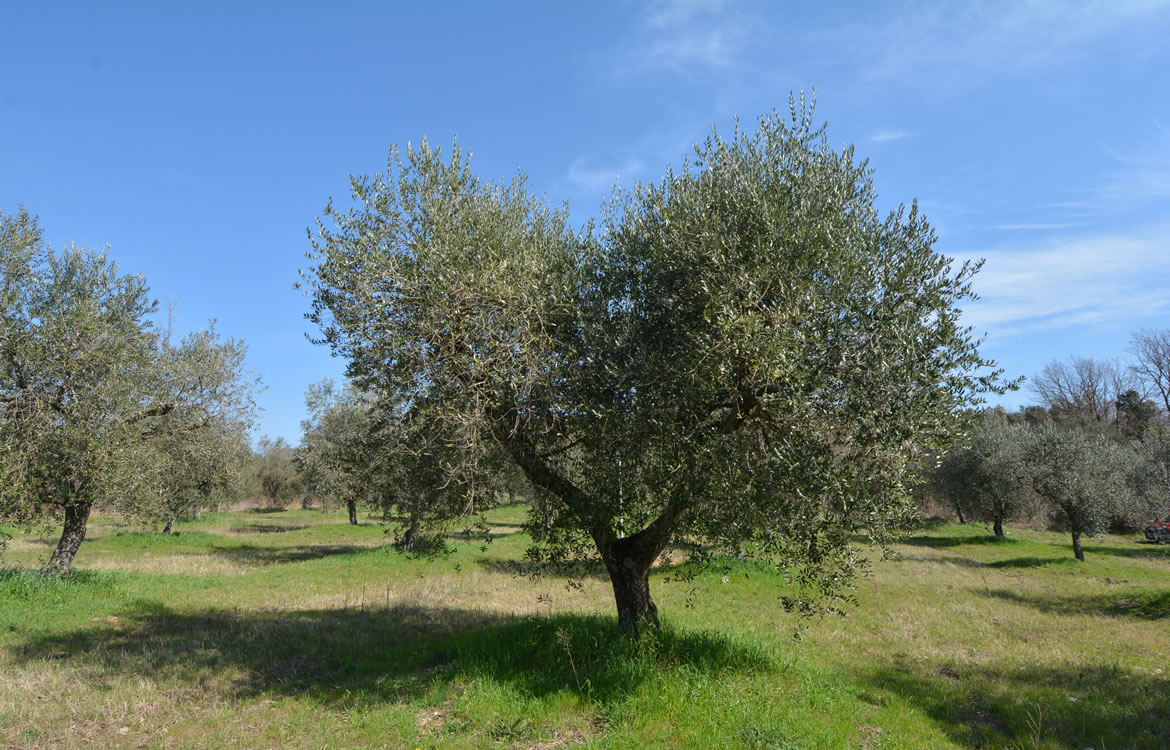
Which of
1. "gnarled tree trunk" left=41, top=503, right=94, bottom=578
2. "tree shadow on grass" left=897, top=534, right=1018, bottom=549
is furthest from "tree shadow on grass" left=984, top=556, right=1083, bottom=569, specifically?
"gnarled tree trunk" left=41, top=503, right=94, bottom=578

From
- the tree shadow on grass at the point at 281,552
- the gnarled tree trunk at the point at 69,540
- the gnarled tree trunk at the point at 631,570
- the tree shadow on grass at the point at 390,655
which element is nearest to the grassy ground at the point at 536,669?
the tree shadow on grass at the point at 390,655

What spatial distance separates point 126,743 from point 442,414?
258 inches

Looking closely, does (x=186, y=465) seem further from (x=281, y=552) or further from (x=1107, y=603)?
(x=1107, y=603)

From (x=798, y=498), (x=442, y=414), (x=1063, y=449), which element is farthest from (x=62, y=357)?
(x=1063, y=449)

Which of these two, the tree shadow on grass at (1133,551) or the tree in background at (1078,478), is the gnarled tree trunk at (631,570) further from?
the tree shadow on grass at (1133,551)

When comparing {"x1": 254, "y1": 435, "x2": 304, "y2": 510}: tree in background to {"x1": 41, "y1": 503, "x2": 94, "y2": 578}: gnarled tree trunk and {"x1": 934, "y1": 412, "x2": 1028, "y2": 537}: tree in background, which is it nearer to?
{"x1": 41, "y1": 503, "x2": 94, "y2": 578}: gnarled tree trunk

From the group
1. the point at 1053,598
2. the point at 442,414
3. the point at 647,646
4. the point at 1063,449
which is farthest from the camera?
the point at 1063,449

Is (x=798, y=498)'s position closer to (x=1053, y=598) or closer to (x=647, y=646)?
(x=647, y=646)

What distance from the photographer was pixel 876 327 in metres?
9.02

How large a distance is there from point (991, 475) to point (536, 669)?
4371cm

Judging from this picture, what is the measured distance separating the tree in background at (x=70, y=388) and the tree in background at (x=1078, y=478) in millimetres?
46883

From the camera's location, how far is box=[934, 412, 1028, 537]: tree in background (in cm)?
4200

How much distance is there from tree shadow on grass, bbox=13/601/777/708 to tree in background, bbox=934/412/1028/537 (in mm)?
36252

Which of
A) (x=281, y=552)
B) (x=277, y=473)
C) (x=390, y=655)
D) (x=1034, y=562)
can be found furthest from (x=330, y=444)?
(x=277, y=473)
